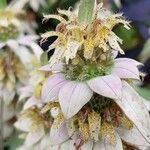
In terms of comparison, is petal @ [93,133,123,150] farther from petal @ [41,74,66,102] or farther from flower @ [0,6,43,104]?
flower @ [0,6,43,104]

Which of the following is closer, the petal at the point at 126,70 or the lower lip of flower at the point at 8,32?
the petal at the point at 126,70

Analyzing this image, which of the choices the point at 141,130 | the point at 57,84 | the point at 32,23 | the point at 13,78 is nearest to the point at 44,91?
the point at 57,84

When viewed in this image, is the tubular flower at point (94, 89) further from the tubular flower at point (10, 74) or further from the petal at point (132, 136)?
the tubular flower at point (10, 74)

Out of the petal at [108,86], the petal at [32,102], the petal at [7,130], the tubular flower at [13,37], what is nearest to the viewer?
the petal at [108,86]

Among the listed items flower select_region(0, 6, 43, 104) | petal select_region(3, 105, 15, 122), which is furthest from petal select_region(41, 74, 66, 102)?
petal select_region(3, 105, 15, 122)

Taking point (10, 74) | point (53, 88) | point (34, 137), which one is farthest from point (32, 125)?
point (53, 88)

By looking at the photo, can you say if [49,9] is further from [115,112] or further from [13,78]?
[115,112]

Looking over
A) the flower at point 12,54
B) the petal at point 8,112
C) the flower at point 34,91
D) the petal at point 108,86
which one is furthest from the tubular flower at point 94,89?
the petal at point 8,112
